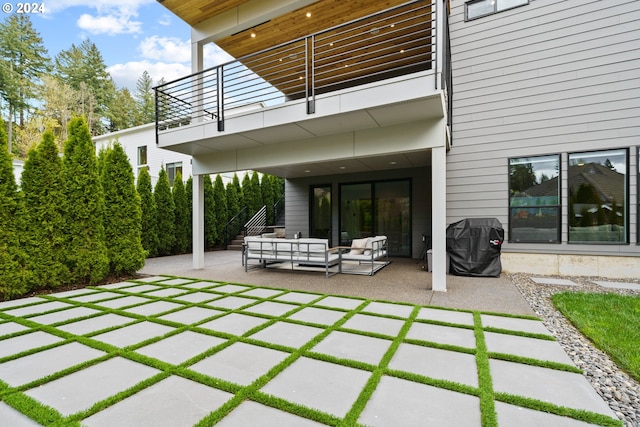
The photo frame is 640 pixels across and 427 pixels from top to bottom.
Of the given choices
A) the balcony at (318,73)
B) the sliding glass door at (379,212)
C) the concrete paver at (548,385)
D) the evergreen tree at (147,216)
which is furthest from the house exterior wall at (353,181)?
the concrete paver at (548,385)

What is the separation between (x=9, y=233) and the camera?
4816 mm

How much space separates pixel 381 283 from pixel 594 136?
524 centimetres

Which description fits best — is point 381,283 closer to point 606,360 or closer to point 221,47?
point 606,360

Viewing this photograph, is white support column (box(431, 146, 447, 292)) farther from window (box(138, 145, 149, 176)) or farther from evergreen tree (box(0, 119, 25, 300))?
window (box(138, 145, 149, 176))

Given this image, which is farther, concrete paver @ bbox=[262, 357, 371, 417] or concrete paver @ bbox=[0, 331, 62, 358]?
concrete paver @ bbox=[0, 331, 62, 358]

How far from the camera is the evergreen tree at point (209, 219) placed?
1190 centimetres

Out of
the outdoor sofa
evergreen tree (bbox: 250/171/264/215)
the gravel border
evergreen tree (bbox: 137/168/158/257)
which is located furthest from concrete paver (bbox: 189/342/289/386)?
evergreen tree (bbox: 250/171/264/215)

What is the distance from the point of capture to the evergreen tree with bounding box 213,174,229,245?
1251cm

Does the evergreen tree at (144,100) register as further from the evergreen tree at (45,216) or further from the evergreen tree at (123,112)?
the evergreen tree at (45,216)

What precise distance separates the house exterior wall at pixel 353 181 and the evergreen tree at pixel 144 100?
2501cm

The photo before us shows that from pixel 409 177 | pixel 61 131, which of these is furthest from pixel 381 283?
pixel 61 131

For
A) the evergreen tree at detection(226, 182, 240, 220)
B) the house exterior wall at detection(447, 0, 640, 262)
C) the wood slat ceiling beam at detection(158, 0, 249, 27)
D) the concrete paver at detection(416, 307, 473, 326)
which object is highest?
the wood slat ceiling beam at detection(158, 0, 249, 27)

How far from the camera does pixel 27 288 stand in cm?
493

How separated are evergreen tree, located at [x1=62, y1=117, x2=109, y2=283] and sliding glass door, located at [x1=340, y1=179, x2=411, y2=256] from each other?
22.7 feet
